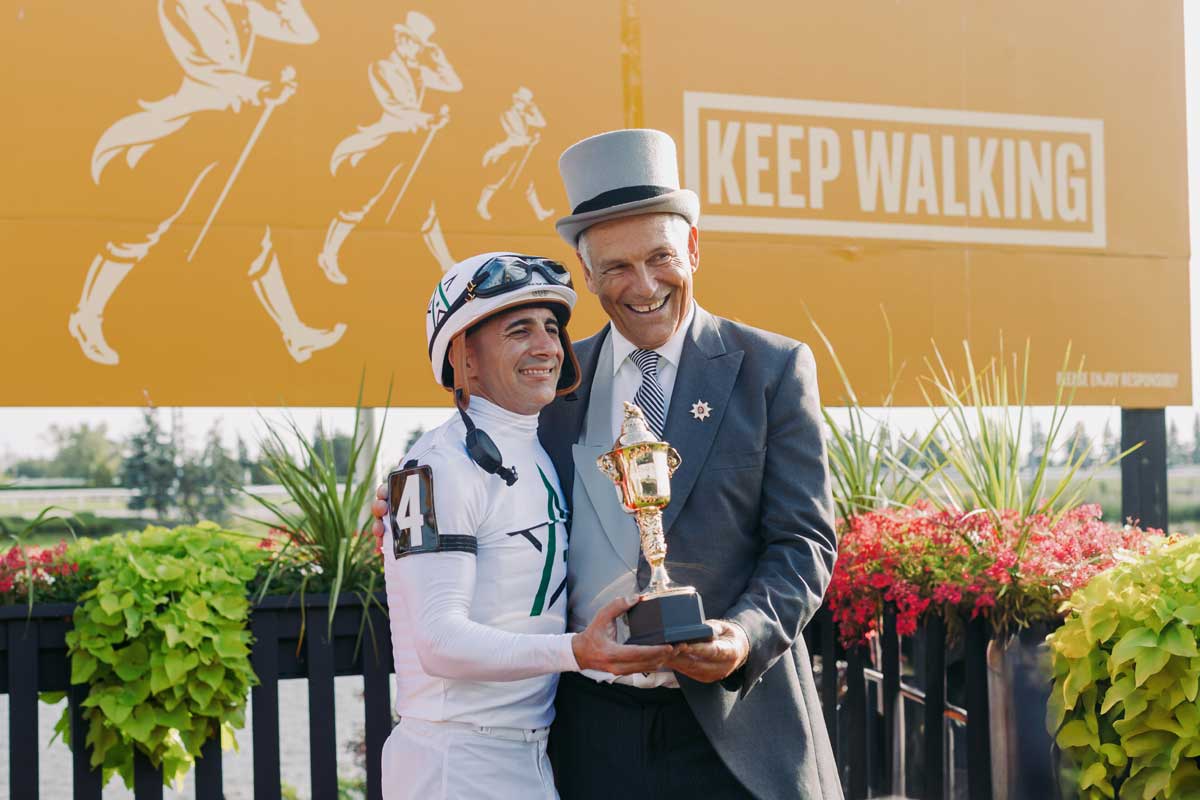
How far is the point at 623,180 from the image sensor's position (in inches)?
83.1

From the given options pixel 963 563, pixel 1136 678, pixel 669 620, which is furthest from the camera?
pixel 963 563

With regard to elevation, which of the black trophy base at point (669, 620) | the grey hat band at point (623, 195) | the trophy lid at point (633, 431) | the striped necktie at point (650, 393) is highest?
the grey hat band at point (623, 195)

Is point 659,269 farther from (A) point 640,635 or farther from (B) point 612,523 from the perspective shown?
(A) point 640,635

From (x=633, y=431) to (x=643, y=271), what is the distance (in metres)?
0.41

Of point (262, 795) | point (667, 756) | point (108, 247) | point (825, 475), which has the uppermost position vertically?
point (108, 247)

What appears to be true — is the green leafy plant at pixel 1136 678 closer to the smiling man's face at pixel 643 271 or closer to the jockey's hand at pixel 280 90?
the smiling man's face at pixel 643 271

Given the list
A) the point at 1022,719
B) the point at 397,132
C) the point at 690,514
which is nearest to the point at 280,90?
the point at 397,132

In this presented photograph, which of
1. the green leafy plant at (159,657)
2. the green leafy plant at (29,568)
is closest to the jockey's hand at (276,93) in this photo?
the green leafy plant at (29,568)

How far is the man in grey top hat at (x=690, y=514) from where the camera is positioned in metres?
1.92

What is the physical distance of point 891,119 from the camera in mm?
5395

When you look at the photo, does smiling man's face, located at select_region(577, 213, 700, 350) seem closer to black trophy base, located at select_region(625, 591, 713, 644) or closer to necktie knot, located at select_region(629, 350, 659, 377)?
necktie knot, located at select_region(629, 350, 659, 377)

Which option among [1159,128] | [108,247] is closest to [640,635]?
[108,247]

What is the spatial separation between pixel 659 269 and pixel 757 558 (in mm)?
576

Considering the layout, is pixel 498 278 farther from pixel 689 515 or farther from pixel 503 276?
pixel 689 515
